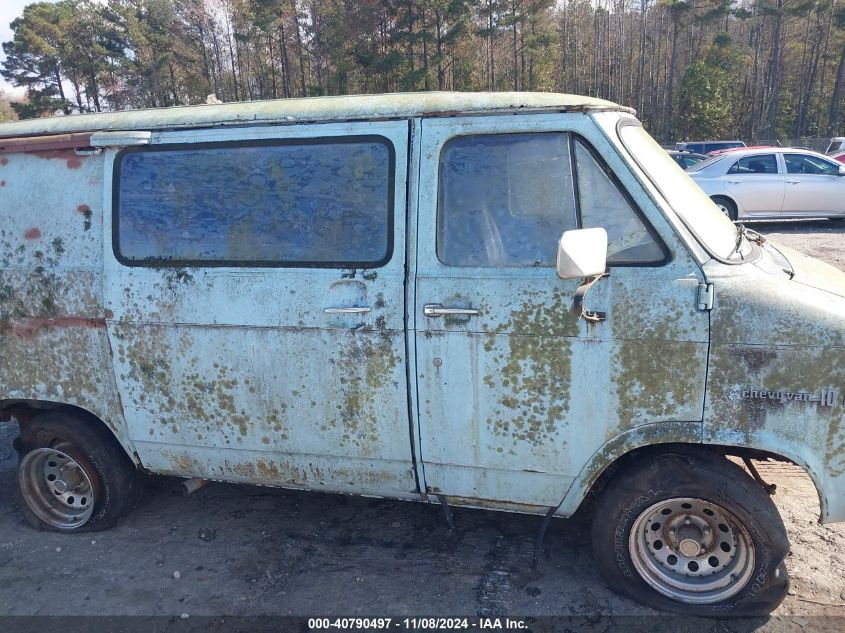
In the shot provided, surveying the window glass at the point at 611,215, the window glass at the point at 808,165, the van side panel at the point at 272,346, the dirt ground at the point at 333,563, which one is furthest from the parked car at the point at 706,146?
the van side panel at the point at 272,346

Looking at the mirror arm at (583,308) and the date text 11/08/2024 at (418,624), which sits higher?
the mirror arm at (583,308)

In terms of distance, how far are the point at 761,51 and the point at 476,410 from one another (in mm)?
56620

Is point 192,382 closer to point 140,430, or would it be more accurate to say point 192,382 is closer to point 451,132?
point 140,430

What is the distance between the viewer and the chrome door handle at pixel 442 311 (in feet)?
9.09

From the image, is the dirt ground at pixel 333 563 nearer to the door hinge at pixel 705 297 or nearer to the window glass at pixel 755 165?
the door hinge at pixel 705 297

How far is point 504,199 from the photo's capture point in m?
2.83

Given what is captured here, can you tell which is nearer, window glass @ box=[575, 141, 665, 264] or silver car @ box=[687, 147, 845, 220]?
window glass @ box=[575, 141, 665, 264]

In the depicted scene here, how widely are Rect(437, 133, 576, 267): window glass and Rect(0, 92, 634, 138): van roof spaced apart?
0.52 ft

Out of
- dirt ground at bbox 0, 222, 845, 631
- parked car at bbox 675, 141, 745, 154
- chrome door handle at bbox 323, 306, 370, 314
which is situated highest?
parked car at bbox 675, 141, 745, 154

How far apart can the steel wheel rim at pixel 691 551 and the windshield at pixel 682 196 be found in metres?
1.10

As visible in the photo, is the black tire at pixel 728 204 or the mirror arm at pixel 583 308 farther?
the black tire at pixel 728 204

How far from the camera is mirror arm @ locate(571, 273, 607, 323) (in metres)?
2.61

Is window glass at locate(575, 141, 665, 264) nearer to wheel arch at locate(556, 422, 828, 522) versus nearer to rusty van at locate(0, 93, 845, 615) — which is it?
rusty van at locate(0, 93, 845, 615)

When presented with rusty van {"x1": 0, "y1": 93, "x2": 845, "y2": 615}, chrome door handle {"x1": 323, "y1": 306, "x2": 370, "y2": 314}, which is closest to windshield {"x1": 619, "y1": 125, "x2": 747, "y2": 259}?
rusty van {"x1": 0, "y1": 93, "x2": 845, "y2": 615}
